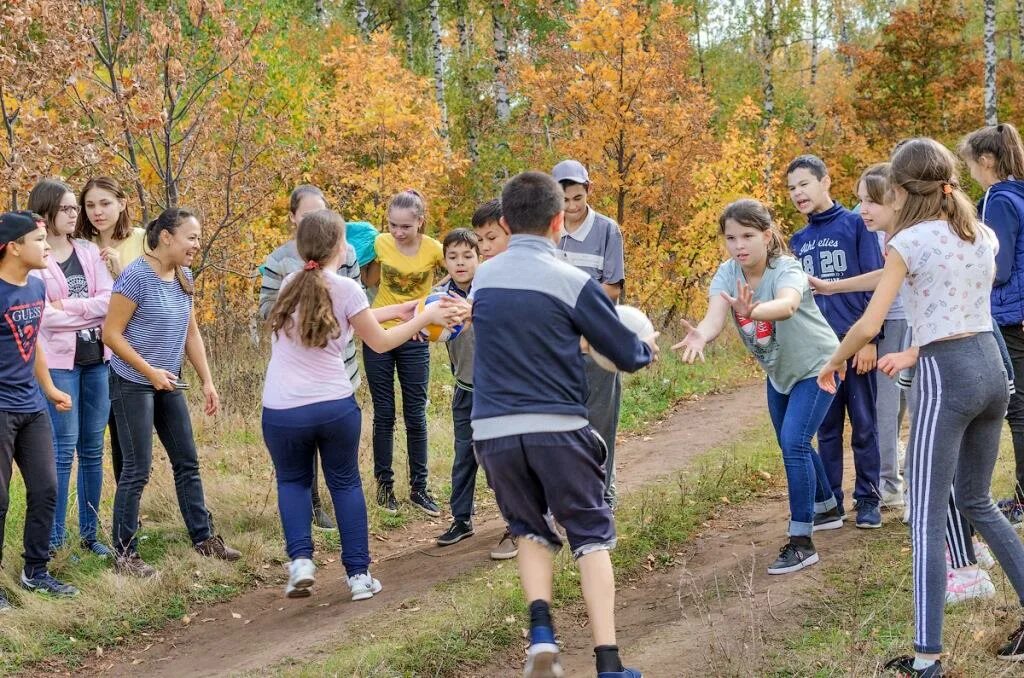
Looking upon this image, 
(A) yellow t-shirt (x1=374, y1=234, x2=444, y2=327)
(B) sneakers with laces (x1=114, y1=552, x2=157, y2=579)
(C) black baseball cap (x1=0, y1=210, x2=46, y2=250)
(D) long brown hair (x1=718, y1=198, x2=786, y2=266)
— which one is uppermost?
(C) black baseball cap (x1=0, y1=210, x2=46, y2=250)

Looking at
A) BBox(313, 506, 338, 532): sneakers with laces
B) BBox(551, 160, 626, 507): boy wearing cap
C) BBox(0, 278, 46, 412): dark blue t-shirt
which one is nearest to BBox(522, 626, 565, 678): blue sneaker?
BBox(551, 160, 626, 507): boy wearing cap

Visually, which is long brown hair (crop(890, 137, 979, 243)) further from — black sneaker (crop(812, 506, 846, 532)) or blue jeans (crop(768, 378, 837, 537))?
black sneaker (crop(812, 506, 846, 532))

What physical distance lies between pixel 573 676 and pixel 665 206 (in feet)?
35.6

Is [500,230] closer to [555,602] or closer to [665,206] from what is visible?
[555,602]

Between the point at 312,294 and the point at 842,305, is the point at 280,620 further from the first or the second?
the point at 842,305

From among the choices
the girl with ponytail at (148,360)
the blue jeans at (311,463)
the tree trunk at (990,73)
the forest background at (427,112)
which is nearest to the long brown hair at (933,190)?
the blue jeans at (311,463)

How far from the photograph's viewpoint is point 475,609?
198 inches


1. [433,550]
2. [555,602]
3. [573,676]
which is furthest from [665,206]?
[573,676]

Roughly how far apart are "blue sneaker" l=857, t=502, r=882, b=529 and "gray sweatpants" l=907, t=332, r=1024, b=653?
2.23 metres

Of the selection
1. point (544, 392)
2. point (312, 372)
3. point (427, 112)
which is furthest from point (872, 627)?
point (427, 112)

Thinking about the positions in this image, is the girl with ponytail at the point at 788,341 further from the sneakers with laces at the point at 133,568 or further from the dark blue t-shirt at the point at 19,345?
the dark blue t-shirt at the point at 19,345

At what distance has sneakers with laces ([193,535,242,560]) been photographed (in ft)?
20.3

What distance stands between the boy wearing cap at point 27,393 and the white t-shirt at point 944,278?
4.41m

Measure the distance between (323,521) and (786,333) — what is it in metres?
3.46
